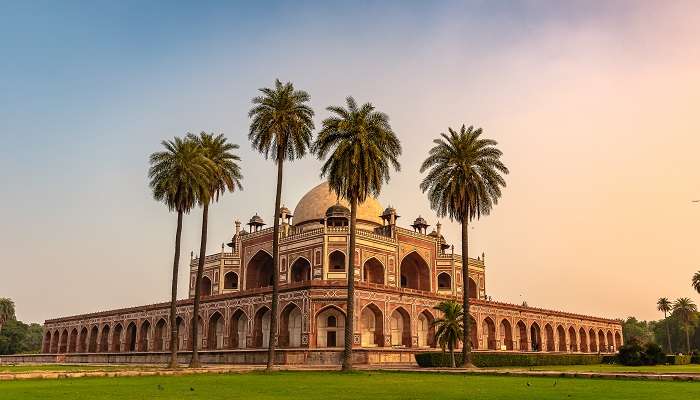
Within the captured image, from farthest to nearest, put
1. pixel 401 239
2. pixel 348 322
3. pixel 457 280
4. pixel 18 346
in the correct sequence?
1. pixel 18 346
2. pixel 457 280
3. pixel 401 239
4. pixel 348 322

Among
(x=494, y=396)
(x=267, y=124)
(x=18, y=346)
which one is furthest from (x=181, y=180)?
(x=18, y=346)

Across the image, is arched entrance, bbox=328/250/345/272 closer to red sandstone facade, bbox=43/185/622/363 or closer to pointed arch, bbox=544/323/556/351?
red sandstone facade, bbox=43/185/622/363

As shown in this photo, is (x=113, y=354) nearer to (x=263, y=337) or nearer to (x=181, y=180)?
(x=263, y=337)

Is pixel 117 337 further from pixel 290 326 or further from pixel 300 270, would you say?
pixel 290 326

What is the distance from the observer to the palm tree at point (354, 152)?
39.2 meters

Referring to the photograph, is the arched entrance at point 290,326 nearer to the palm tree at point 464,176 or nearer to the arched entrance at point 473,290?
the palm tree at point 464,176

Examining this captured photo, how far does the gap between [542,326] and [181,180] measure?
2045 inches

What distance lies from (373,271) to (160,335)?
2640 cm

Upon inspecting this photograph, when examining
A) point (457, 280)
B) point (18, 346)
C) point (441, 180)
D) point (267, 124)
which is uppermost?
point (267, 124)

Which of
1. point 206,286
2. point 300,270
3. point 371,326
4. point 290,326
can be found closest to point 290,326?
point 290,326

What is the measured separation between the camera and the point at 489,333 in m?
67.4

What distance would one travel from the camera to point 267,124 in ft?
135

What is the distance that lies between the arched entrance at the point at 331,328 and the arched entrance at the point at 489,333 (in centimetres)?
1982

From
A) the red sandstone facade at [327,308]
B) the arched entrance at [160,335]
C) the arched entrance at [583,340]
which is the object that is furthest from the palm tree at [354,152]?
the arched entrance at [583,340]
